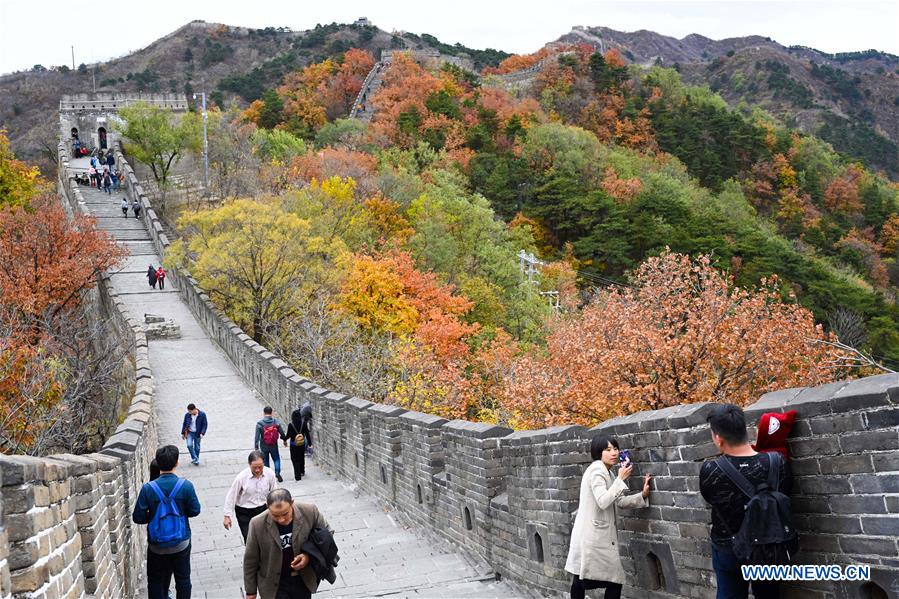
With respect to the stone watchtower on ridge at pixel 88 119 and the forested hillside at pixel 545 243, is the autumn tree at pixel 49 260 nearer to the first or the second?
the forested hillside at pixel 545 243

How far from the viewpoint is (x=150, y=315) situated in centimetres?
2730

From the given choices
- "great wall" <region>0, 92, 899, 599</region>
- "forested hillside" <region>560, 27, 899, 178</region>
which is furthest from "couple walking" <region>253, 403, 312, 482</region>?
"forested hillside" <region>560, 27, 899, 178</region>

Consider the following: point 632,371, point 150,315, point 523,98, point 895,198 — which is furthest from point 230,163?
point 895,198

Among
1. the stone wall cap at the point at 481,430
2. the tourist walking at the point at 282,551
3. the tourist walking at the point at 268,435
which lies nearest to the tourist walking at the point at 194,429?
the tourist walking at the point at 268,435

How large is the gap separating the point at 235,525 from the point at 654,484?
6.85 meters

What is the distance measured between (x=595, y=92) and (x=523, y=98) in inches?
248

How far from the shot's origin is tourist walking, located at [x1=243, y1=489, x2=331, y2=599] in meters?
5.77

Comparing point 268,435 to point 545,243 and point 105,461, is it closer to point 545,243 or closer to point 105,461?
point 105,461

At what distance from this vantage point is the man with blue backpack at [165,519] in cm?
691

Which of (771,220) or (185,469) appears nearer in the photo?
(185,469)

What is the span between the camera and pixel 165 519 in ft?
22.7

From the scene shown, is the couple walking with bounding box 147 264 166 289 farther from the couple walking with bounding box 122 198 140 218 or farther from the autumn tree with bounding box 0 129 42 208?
the autumn tree with bounding box 0 129 42 208

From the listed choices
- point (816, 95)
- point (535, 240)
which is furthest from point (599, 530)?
point (816, 95)

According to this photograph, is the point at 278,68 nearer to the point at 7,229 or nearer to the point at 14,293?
the point at 7,229
